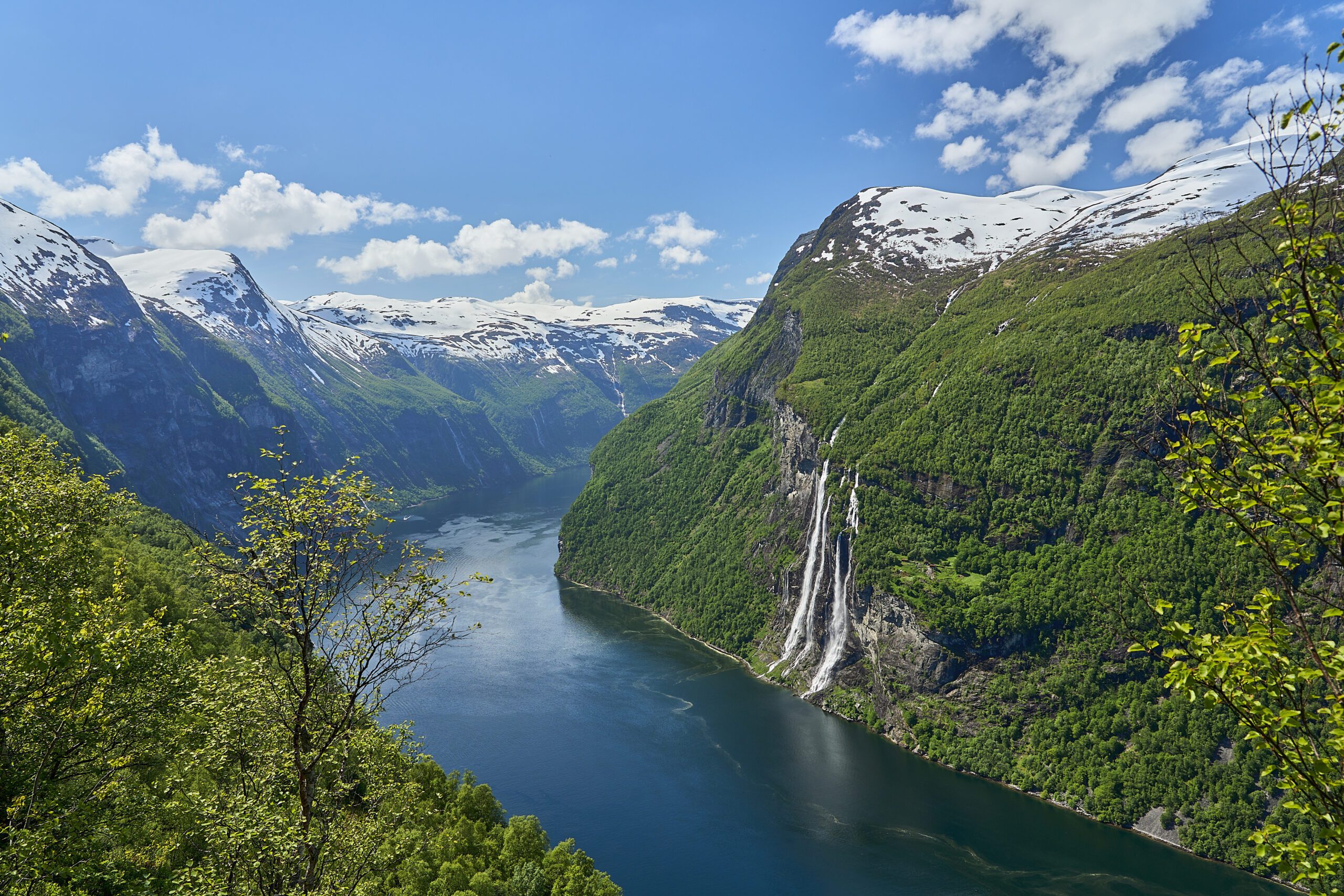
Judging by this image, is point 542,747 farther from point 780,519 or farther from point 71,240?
point 71,240

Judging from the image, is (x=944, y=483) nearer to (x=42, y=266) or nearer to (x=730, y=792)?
(x=730, y=792)

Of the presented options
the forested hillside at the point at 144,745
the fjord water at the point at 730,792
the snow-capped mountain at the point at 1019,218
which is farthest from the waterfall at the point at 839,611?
the forested hillside at the point at 144,745

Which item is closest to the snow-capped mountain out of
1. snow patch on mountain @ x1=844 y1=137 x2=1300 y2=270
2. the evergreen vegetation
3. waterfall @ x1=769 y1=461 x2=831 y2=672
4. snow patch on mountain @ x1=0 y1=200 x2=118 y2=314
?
snow patch on mountain @ x1=844 y1=137 x2=1300 y2=270

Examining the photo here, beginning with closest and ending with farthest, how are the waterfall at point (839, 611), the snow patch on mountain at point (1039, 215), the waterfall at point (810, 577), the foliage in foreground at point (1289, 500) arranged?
the foliage in foreground at point (1289, 500)
the waterfall at point (839, 611)
the waterfall at point (810, 577)
the snow patch on mountain at point (1039, 215)

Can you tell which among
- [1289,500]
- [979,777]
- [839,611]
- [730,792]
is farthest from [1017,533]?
[1289,500]

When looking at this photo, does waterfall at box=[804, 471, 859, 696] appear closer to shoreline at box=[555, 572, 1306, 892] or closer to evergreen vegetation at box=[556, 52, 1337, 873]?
evergreen vegetation at box=[556, 52, 1337, 873]

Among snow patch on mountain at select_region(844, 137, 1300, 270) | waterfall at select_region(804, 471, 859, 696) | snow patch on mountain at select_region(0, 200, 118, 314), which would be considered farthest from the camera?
snow patch on mountain at select_region(0, 200, 118, 314)

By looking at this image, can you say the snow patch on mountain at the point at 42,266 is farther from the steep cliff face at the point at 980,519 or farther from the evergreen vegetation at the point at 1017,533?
the evergreen vegetation at the point at 1017,533
